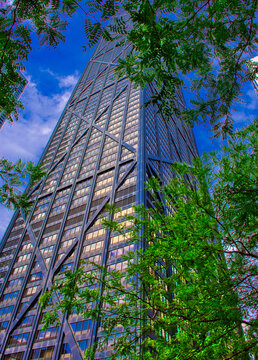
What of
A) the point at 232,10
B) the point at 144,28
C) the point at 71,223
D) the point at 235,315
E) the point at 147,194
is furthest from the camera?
the point at 71,223

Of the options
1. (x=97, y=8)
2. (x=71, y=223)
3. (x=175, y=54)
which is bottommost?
(x=175, y=54)

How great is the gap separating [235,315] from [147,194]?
3913 centimetres

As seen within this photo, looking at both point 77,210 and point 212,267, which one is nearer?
A: point 212,267

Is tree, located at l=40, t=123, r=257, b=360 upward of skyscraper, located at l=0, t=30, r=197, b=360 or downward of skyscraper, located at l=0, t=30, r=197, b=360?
downward

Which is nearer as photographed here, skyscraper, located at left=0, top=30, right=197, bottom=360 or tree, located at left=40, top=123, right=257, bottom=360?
tree, located at left=40, top=123, right=257, bottom=360

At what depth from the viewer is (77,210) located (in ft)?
168

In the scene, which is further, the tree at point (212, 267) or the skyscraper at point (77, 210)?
the skyscraper at point (77, 210)

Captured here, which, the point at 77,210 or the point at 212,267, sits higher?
the point at 77,210

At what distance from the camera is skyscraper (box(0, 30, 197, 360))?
120ft

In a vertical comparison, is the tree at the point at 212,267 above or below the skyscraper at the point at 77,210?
below

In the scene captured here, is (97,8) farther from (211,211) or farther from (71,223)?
(71,223)

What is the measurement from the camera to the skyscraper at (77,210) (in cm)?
3666

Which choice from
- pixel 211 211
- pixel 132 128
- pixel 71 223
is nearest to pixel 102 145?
pixel 132 128

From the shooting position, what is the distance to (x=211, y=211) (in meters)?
5.70
